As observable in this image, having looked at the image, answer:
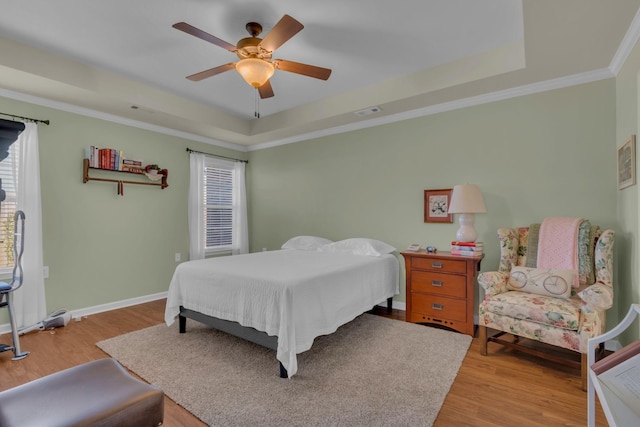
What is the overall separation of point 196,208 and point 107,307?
5.46ft

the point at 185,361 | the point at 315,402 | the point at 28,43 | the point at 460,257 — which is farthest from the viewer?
the point at 460,257

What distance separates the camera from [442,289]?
305 centimetres

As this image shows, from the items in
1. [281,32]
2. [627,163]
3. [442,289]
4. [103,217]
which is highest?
[281,32]

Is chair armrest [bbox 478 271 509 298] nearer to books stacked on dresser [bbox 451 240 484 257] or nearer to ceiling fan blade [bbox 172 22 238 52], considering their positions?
books stacked on dresser [bbox 451 240 484 257]

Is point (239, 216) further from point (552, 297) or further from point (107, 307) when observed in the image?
point (552, 297)

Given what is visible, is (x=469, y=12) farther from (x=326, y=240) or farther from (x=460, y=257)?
(x=326, y=240)

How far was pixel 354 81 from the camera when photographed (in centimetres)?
340

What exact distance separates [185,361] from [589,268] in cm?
322

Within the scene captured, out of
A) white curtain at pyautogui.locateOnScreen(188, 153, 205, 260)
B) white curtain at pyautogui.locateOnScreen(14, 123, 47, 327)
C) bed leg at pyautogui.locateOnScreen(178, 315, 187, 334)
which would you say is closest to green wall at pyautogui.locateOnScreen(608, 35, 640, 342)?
bed leg at pyautogui.locateOnScreen(178, 315, 187, 334)

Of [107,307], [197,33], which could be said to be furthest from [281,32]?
[107,307]

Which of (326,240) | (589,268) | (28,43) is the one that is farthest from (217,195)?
(589,268)

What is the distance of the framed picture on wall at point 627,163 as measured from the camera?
216 centimetres

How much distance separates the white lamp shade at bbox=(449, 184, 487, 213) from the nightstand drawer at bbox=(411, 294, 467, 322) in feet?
2.81

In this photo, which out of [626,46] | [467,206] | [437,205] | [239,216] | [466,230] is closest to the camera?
[626,46]
